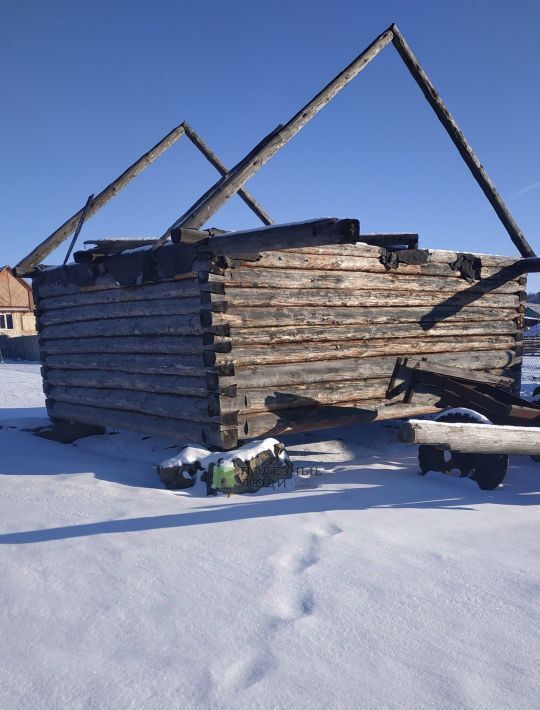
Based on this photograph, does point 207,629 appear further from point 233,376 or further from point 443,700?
point 233,376

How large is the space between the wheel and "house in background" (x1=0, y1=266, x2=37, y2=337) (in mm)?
37046

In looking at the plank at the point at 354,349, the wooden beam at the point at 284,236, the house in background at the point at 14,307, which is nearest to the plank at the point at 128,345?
the plank at the point at 354,349

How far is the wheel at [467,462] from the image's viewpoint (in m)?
4.68

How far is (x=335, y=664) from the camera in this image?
200cm

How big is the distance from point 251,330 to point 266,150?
1861 millimetres

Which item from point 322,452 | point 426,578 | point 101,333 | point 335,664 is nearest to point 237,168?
point 101,333

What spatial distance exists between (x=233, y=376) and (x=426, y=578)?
10.2 ft

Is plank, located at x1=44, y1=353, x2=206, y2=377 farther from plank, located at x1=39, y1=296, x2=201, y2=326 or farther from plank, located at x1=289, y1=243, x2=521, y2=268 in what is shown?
plank, located at x1=289, y1=243, x2=521, y2=268

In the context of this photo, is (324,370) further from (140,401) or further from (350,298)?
(140,401)

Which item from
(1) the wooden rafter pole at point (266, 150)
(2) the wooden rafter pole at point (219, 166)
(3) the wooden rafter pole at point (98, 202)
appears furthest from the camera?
(2) the wooden rafter pole at point (219, 166)

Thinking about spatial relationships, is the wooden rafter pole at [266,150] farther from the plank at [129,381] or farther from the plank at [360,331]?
the plank at [129,381]

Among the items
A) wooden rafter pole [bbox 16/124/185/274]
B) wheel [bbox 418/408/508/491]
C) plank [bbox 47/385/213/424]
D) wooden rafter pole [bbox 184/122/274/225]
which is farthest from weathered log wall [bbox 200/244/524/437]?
wooden rafter pole [bbox 16/124/185/274]

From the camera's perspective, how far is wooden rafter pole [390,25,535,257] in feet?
21.0

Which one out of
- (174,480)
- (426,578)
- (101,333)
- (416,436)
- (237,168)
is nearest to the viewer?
(426,578)
